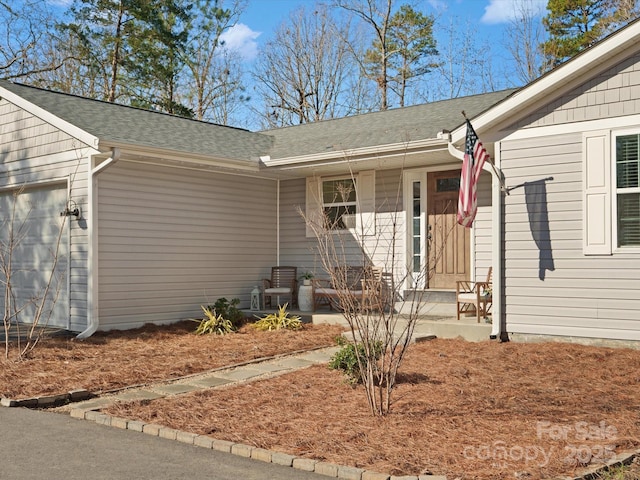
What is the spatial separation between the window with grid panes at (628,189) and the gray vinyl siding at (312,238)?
414 centimetres

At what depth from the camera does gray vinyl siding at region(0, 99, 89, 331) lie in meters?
10.4

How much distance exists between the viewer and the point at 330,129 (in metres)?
13.6

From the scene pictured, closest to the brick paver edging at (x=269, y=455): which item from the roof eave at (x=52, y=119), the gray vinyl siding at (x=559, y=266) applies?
the gray vinyl siding at (x=559, y=266)

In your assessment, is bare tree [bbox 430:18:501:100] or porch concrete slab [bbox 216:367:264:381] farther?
bare tree [bbox 430:18:501:100]

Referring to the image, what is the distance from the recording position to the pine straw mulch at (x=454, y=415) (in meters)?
4.44

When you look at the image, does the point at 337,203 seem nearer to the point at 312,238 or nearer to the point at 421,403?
the point at 312,238

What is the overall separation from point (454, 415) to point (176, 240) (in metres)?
7.06

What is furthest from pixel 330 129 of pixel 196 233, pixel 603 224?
pixel 603 224

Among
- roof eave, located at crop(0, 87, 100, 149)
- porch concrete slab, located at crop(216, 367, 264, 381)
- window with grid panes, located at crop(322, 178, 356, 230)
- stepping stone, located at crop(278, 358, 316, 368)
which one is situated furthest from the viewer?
window with grid panes, located at crop(322, 178, 356, 230)

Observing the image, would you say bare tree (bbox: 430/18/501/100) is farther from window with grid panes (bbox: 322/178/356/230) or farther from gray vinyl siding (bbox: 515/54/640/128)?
gray vinyl siding (bbox: 515/54/640/128)

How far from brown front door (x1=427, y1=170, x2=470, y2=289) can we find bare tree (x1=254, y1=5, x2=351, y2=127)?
15411 millimetres

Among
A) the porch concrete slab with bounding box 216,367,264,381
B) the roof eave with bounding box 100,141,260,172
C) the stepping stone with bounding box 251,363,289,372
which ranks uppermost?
the roof eave with bounding box 100,141,260,172

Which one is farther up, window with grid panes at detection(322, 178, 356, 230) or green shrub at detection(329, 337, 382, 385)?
window with grid panes at detection(322, 178, 356, 230)

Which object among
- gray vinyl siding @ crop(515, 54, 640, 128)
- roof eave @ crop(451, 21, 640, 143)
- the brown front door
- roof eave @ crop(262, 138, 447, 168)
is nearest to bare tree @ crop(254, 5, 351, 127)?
roof eave @ crop(262, 138, 447, 168)
